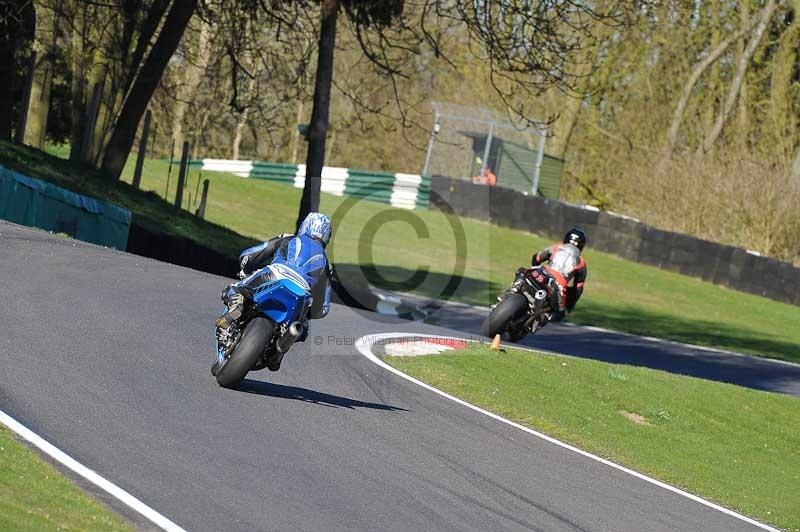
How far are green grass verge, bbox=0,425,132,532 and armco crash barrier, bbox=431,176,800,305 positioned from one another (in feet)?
93.0

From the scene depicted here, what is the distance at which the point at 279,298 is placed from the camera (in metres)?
8.96

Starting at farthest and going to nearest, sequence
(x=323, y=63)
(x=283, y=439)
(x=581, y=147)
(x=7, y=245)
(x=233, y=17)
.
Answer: (x=581, y=147), (x=233, y=17), (x=323, y=63), (x=7, y=245), (x=283, y=439)

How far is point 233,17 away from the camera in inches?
930

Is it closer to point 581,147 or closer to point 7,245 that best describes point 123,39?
point 7,245

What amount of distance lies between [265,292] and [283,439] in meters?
1.42

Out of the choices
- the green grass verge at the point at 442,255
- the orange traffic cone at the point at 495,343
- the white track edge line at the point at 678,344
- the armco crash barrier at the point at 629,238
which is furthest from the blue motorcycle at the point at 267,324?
the armco crash barrier at the point at 629,238

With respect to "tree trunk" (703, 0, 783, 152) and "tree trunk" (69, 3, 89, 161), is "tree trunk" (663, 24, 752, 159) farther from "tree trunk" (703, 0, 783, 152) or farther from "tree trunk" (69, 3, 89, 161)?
"tree trunk" (69, 3, 89, 161)

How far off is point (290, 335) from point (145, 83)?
15.9 m

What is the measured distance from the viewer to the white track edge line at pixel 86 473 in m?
5.75

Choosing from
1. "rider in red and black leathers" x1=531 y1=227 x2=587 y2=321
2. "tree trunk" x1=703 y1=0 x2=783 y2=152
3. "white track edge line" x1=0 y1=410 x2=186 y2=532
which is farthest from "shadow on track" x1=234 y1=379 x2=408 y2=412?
"tree trunk" x1=703 y1=0 x2=783 y2=152

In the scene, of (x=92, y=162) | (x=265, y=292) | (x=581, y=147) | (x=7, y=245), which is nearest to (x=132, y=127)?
(x=92, y=162)

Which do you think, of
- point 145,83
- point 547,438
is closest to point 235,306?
point 547,438

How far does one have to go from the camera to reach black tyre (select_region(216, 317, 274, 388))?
879 cm

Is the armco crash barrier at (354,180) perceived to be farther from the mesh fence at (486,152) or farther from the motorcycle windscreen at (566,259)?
the motorcycle windscreen at (566,259)
